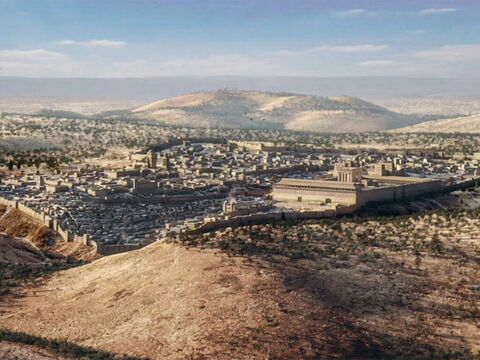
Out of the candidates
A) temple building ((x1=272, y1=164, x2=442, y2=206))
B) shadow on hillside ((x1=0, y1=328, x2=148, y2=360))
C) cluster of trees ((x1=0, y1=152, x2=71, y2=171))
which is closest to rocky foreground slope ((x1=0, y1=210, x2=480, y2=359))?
shadow on hillside ((x1=0, y1=328, x2=148, y2=360))

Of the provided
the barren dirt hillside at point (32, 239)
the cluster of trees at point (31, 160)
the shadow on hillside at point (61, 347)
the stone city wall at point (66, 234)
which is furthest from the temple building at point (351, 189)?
the cluster of trees at point (31, 160)

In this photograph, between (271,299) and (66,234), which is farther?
(66,234)

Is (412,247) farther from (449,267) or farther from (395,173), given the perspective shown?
(395,173)

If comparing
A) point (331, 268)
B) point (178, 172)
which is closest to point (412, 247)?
point (331, 268)

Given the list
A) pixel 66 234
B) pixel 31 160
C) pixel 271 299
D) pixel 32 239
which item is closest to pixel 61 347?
pixel 271 299

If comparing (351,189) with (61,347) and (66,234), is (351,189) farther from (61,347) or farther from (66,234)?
(61,347)

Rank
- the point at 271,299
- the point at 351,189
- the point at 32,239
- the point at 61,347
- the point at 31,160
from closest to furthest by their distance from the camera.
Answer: the point at 61,347
the point at 271,299
the point at 32,239
the point at 351,189
the point at 31,160

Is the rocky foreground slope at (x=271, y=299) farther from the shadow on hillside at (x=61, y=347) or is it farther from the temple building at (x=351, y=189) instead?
the temple building at (x=351, y=189)

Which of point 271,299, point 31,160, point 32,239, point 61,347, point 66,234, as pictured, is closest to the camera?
point 61,347
